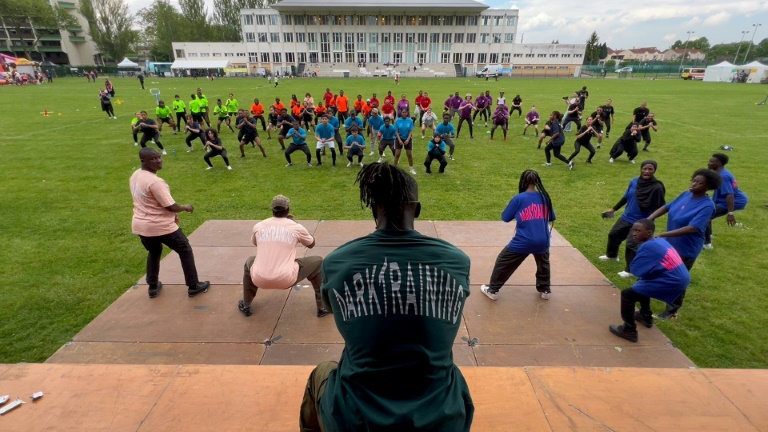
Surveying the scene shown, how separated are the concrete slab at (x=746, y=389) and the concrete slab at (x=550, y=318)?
2.91 ft

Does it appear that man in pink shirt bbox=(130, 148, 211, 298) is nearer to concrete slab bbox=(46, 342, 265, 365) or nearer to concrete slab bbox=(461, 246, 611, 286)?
concrete slab bbox=(46, 342, 265, 365)

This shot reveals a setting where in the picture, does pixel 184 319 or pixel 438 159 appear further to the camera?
pixel 438 159

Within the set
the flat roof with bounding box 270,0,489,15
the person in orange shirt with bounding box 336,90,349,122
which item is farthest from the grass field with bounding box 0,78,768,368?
the flat roof with bounding box 270,0,489,15

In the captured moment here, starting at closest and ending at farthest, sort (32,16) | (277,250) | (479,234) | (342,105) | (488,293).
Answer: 1. (277,250)
2. (488,293)
3. (479,234)
4. (342,105)
5. (32,16)

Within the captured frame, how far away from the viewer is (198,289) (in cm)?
510

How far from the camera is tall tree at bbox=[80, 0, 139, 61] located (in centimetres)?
7525

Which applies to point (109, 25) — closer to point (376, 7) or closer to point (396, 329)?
point (376, 7)

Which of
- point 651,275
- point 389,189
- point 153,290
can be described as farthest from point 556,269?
point 153,290

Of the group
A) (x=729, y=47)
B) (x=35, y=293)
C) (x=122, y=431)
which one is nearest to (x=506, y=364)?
(x=122, y=431)

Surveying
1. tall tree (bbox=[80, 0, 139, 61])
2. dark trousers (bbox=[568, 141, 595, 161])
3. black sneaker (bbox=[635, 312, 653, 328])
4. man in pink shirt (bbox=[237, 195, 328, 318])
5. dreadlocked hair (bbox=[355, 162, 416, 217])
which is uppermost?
tall tree (bbox=[80, 0, 139, 61])

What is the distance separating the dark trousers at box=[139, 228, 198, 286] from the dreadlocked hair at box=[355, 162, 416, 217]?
3.86m

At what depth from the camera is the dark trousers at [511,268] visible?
15.8ft

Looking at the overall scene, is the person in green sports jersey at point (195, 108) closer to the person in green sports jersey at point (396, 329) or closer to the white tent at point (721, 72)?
the person in green sports jersey at point (396, 329)

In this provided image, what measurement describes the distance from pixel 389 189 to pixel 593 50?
115m
